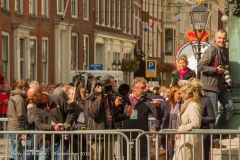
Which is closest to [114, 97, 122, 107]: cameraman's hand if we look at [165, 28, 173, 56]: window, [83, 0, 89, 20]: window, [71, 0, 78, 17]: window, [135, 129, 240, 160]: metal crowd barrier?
[135, 129, 240, 160]: metal crowd barrier

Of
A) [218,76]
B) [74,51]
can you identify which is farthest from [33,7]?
[218,76]

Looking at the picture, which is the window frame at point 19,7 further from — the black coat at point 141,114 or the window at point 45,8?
the black coat at point 141,114

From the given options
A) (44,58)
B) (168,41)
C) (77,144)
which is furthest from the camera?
(168,41)

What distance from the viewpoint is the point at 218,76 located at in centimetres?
1255

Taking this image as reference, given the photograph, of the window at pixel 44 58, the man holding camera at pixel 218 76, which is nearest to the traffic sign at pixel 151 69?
the window at pixel 44 58

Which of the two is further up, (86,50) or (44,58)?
(86,50)

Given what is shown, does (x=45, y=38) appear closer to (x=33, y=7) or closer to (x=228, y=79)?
(x=33, y=7)

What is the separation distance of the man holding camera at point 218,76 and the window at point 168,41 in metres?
68.3

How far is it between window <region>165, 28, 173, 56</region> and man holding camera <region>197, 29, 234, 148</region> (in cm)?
6829

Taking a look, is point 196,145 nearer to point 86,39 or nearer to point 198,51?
point 198,51

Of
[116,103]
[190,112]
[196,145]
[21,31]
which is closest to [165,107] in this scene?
[116,103]

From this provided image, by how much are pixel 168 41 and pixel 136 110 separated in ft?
226

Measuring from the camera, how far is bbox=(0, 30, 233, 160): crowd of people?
10.9 m

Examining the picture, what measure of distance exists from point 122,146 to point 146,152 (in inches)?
29.4
